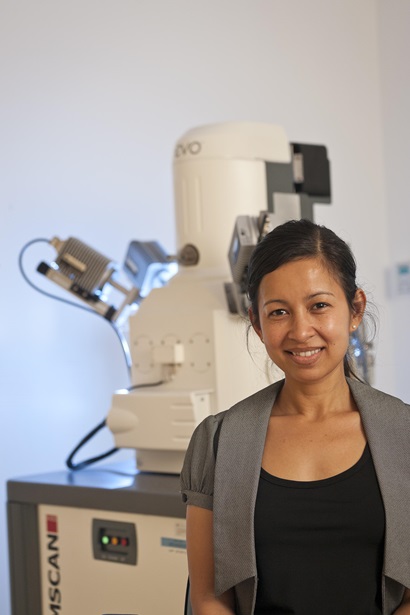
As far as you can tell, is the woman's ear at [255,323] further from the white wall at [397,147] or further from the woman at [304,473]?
the white wall at [397,147]

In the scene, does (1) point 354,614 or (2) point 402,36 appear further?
(2) point 402,36

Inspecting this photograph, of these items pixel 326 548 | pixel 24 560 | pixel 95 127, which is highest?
pixel 95 127

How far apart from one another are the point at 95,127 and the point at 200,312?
1121 millimetres

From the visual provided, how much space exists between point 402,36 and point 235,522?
2971 millimetres

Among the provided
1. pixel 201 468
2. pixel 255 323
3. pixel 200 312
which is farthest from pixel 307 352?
pixel 200 312

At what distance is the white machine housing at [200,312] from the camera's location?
198 cm

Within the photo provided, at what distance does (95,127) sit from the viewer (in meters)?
2.90

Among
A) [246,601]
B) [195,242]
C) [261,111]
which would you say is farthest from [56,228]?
[246,601]

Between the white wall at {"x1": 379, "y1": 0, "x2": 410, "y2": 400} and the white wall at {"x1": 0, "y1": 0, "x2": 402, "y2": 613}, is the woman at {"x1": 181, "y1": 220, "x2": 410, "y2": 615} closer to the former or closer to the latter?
the white wall at {"x1": 0, "y1": 0, "x2": 402, "y2": 613}

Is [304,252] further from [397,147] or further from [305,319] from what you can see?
[397,147]

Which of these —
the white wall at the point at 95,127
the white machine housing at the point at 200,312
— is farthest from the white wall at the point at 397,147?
the white machine housing at the point at 200,312

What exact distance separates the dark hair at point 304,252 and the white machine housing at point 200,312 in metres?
0.73

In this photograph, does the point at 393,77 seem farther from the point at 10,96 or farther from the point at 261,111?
the point at 10,96

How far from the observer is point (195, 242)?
2131 millimetres
